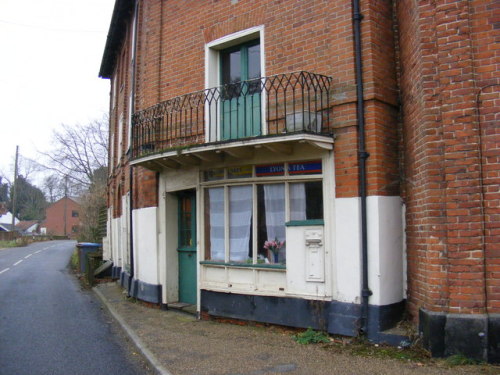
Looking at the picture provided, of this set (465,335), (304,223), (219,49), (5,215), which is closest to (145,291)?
(304,223)

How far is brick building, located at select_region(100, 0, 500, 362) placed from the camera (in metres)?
5.66

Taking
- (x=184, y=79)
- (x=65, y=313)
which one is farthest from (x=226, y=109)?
(x=65, y=313)

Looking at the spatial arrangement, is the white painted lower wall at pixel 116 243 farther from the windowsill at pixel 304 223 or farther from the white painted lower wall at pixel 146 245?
the windowsill at pixel 304 223

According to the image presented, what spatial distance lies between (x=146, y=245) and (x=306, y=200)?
4.19 metres

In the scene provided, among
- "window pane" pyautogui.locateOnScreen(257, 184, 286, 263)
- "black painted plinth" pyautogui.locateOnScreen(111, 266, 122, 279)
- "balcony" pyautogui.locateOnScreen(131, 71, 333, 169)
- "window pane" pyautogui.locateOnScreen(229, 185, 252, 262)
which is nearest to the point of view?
"balcony" pyautogui.locateOnScreen(131, 71, 333, 169)

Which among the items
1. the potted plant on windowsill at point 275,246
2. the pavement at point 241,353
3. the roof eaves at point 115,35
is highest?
the roof eaves at point 115,35

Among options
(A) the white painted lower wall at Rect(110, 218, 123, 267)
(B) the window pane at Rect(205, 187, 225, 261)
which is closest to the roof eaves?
(A) the white painted lower wall at Rect(110, 218, 123, 267)

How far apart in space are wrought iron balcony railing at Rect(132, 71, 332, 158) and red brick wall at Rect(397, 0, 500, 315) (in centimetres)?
163

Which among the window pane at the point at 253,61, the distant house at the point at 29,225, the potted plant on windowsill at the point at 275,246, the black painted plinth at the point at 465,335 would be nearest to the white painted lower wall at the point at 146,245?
the potted plant on windowsill at the point at 275,246

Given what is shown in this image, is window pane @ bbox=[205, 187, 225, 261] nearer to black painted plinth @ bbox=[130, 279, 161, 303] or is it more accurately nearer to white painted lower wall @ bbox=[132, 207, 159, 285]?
white painted lower wall @ bbox=[132, 207, 159, 285]

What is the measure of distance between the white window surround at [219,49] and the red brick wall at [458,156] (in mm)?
2836

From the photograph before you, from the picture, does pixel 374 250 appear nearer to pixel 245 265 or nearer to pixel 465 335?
pixel 465 335

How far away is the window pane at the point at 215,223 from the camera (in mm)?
8586

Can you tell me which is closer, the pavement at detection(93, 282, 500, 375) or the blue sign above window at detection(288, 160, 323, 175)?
the pavement at detection(93, 282, 500, 375)
